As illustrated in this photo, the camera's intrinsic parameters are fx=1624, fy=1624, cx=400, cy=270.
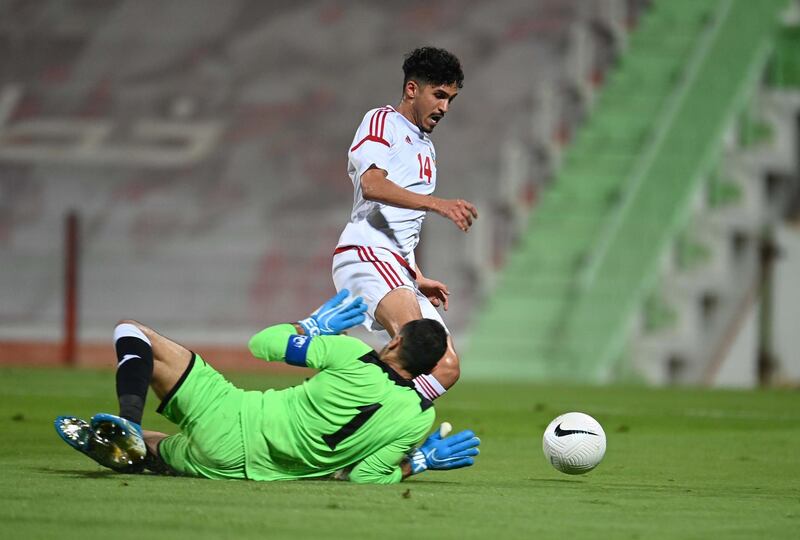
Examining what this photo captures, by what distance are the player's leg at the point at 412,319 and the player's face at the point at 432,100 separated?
837mm

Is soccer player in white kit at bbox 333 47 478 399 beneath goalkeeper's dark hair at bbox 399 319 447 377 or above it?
above

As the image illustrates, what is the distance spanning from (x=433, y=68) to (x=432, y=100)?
165 mm

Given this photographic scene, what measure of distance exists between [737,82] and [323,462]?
49.0 ft

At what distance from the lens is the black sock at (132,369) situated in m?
5.97

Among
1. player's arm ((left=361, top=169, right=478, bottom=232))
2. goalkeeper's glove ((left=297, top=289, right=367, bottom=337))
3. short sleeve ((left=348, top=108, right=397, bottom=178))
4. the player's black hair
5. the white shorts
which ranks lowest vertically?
goalkeeper's glove ((left=297, top=289, right=367, bottom=337))

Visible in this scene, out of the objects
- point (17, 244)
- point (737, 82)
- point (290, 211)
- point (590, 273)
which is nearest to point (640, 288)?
point (590, 273)

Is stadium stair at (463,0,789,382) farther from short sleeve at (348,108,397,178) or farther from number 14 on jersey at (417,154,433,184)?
short sleeve at (348,108,397,178)

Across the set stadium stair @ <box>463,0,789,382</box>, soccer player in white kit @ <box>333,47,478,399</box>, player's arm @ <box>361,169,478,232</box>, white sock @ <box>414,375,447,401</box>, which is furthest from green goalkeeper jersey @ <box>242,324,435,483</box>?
stadium stair @ <box>463,0,789,382</box>

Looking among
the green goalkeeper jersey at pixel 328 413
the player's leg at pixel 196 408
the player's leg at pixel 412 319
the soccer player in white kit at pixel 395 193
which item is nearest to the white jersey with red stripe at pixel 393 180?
the soccer player in white kit at pixel 395 193

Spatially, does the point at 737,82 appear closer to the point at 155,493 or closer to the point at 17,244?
the point at 17,244

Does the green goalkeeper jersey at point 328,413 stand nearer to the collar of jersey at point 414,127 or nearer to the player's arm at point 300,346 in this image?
the player's arm at point 300,346

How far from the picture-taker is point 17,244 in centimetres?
2769

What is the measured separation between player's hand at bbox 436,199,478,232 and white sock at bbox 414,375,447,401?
68cm

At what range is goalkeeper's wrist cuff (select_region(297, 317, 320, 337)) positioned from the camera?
6.17 metres
